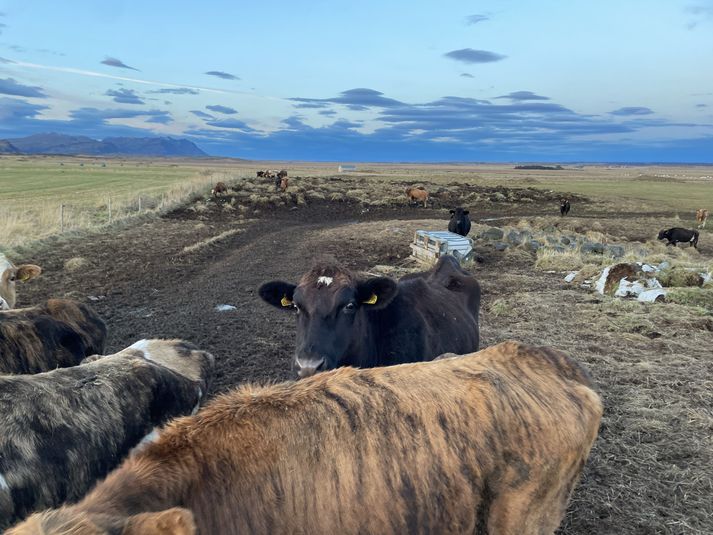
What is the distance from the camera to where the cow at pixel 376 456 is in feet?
7.98

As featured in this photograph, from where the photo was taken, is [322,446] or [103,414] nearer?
[322,446]

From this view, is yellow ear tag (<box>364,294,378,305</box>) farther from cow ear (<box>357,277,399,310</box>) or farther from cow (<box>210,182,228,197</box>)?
cow (<box>210,182,228,197</box>)

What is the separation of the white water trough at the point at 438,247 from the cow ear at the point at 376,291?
450 inches

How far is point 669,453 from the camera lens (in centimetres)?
576

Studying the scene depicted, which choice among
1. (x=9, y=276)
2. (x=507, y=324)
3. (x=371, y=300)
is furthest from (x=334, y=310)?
(x=9, y=276)

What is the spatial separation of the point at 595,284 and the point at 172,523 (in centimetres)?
1376

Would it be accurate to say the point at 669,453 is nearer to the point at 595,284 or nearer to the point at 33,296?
the point at 595,284

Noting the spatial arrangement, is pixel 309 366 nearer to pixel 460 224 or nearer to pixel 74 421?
pixel 74 421

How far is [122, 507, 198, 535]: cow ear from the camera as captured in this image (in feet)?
5.96

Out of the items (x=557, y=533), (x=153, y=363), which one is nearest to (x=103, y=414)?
(x=153, y=363)

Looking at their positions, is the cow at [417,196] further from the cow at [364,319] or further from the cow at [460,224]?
the cow at [364,319]

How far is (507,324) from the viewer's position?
1070cm

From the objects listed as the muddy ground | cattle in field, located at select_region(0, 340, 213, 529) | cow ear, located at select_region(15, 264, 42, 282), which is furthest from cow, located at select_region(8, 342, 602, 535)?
cow ear, located at select_region(15, 264, 42, 282)

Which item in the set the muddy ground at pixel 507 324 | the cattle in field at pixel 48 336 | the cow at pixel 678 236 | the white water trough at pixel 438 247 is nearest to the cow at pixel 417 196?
the muddy ground at pixel 507 324
